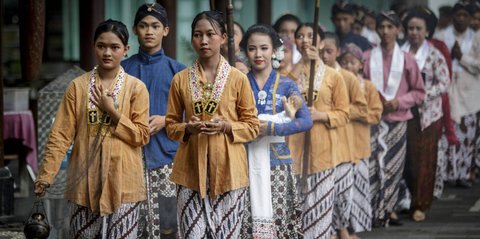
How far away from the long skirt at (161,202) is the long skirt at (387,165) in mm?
4095

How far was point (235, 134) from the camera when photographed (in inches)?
402

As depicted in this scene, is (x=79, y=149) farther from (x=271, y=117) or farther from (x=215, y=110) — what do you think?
(x=271, y=117)

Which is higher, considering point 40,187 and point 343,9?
point 343,9

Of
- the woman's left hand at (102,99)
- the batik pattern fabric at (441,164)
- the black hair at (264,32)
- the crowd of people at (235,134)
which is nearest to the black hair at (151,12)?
the crowd of people at (235,134)

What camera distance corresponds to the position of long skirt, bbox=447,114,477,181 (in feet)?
65.6

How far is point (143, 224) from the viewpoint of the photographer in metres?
10.6

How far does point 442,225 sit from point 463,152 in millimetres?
5036

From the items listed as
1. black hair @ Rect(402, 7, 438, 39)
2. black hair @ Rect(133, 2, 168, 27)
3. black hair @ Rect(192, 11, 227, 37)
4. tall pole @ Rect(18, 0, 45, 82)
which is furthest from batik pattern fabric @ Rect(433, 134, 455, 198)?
black hair @ Rect(192, 11, 227, 37)

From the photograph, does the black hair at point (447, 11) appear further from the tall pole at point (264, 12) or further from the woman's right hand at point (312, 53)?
the woman's right hand at point (312, 53)

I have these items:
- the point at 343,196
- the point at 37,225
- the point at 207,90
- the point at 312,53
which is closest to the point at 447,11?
the point at 343,196

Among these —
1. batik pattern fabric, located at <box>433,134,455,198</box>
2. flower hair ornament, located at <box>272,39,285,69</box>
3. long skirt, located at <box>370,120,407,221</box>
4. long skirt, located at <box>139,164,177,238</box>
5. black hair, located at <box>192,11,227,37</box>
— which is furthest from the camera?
batik pattern fabric, located at <box>433,134,455,198</box>

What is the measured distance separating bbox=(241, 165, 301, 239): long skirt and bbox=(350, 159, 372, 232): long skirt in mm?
2845

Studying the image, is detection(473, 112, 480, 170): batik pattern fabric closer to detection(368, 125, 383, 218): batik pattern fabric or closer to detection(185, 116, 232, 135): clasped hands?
detection(368, 125, 383, 218): batik pattern fabric

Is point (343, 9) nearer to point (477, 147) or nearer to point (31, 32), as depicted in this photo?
point (477, 147)
